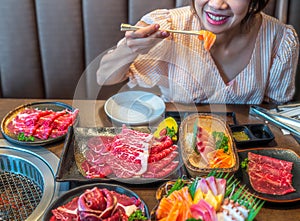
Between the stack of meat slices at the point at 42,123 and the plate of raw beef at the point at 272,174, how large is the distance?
0.90m

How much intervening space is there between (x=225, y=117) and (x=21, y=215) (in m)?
1.15

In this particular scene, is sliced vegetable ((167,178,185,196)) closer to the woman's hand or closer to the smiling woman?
the woman's hand

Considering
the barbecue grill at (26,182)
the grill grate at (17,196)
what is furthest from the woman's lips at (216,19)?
the grill grate at (17,196)

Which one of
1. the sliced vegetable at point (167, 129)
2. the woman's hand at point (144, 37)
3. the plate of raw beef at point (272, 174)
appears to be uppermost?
the woman's hand at point (144, 37)

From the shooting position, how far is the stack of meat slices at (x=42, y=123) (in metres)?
1.97

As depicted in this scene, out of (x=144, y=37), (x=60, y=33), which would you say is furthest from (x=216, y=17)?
(x=60, y=33)

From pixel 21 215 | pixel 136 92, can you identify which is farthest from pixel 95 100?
pixel 21 215

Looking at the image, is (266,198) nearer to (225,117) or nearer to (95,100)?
(225,117)

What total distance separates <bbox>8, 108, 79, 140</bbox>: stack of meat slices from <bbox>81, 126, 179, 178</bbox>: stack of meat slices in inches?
7.8

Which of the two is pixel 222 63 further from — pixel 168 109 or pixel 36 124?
pixel 36 124

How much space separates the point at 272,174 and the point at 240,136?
0.31 m

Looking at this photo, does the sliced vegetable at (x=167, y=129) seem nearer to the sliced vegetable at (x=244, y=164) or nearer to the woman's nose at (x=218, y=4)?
the sliced vegetable at (x=244, y=164)

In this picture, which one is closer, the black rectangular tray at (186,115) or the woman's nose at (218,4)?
the woman's nose at (218,4)

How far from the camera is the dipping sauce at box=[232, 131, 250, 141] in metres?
1.94
